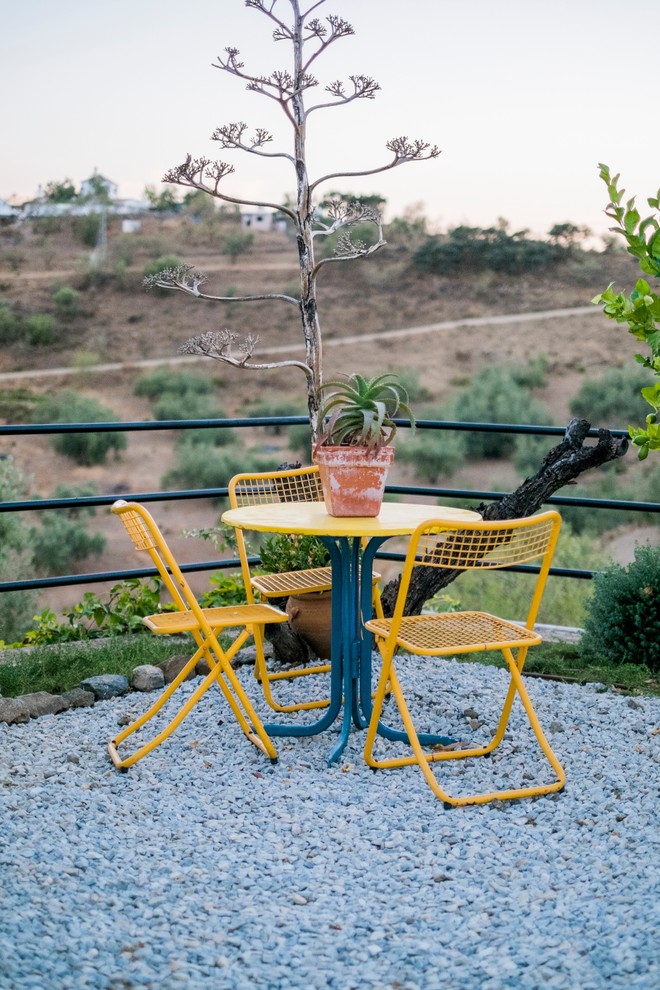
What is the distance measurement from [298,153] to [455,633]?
2.24m

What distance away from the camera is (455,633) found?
10.1 ft

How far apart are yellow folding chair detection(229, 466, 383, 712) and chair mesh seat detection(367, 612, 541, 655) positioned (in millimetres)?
445

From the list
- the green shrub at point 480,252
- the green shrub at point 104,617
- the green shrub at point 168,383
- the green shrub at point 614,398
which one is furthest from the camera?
the green shrub at point 480,252

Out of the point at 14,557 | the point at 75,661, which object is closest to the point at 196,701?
the point at 75,661

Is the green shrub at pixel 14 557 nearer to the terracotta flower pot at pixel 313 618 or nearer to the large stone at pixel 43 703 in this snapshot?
the large stone at pixel 43 703

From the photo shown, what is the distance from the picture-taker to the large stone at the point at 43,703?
3680mm

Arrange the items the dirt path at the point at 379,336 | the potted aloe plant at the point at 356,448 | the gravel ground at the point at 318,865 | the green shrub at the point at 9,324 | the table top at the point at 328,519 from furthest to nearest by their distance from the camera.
Result: the dirt path at the point at 379,336 → the green shrub at the point at 9,324 → the potted aloe plant at the point at 356,448 → the table top at the point at 328,519 → the gravel ground at the point at 318,865

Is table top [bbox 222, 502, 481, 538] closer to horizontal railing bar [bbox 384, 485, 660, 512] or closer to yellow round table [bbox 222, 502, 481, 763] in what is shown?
yellow round table [bbox 222, 502, 481, 763]

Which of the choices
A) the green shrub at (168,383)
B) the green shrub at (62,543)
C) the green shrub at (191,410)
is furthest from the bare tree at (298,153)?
the green shrub at (168,383)

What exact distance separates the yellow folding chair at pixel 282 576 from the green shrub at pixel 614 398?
13686 millimetres

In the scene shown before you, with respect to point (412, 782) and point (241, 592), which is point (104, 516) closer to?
point (241, 592)

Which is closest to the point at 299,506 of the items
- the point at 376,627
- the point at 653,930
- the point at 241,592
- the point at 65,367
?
the point at 376,627

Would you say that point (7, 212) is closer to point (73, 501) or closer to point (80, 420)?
point (80, 420)

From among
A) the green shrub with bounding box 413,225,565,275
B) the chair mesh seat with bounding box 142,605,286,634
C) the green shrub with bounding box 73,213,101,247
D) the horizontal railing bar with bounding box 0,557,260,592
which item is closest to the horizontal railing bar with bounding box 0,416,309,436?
the horizontal railing bar with bounding box 0,557,260,592
